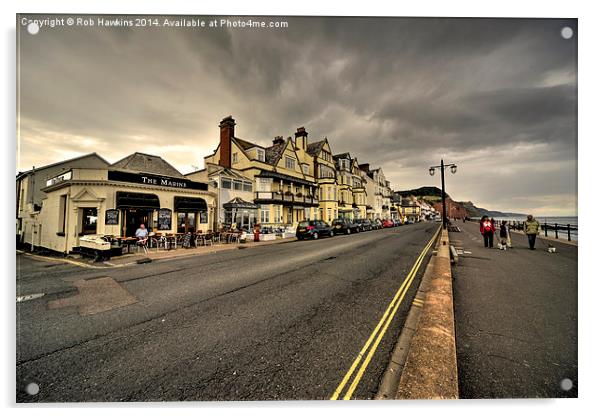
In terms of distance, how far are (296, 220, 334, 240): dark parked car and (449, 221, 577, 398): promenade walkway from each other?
13.2 meters

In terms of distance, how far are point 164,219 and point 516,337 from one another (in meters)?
16.1

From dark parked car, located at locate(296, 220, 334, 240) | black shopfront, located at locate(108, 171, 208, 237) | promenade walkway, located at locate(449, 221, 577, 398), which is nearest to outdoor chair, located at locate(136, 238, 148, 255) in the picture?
black shopfront, located at locate(108, 171, 208, 237)

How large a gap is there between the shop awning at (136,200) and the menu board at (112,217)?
0.33 metres

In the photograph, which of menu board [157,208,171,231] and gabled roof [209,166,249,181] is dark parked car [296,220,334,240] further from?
menu board [157,208,171,231]

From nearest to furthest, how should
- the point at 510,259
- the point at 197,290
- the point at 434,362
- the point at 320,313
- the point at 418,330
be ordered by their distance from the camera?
the point at 434,362 → the point at 418,330 → the point at 320,313 → the point at 197,290 → the point at 510,259

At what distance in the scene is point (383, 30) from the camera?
12.5ft

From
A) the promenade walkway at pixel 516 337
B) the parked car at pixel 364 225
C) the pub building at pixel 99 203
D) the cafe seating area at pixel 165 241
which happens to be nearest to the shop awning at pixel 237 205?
the pub building at pixel 99 203

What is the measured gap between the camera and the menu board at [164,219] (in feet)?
46.4

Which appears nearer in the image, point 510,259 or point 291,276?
point 291,276

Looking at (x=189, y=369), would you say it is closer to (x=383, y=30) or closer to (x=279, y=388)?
(x=279, y=388)

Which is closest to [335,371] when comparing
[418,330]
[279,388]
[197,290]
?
[279,388]

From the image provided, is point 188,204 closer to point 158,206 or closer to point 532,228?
point 158,206

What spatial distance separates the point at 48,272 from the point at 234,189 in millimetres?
13920

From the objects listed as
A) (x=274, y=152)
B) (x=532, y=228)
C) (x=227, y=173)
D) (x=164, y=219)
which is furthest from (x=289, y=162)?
(x=532, y=228)
